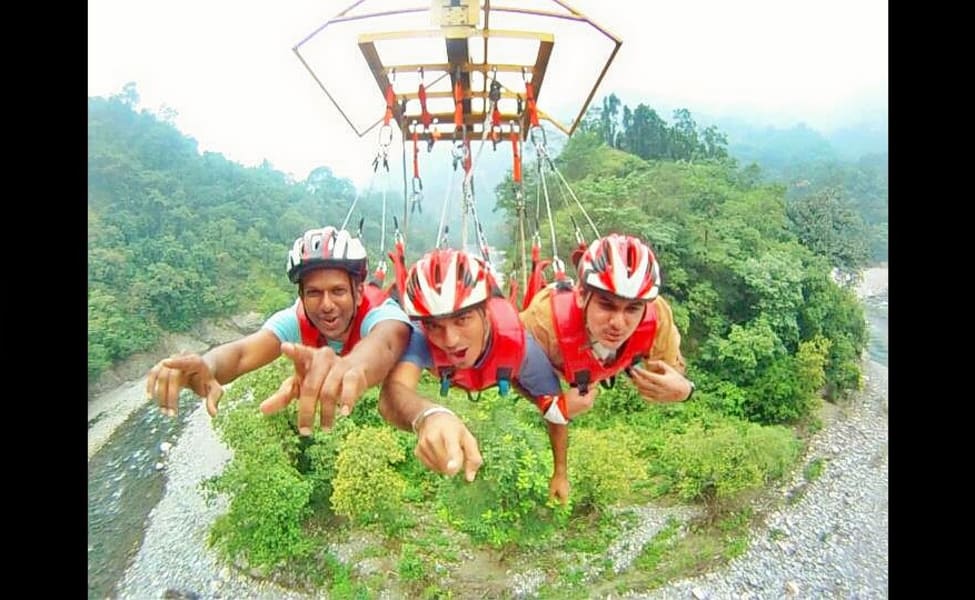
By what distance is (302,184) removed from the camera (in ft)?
27.7

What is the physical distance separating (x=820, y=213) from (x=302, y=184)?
5.92m

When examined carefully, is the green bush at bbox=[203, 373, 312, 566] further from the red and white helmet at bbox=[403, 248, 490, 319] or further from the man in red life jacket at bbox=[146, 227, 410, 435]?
the red and white helmet at bbox=[403, 248, 490, 319]

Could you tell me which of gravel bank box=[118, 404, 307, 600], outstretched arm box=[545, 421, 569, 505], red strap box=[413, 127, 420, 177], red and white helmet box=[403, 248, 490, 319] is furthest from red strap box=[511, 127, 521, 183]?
gravel bank box=[118, 404, 307, 600]

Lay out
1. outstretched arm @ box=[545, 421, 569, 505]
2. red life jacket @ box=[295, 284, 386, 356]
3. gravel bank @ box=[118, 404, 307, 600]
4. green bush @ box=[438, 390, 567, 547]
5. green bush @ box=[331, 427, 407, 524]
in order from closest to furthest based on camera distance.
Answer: red life jacket @ box=[295, 284, 386, 356]
outstretched arm @ box=[545, 421, 569, 505]
green bush @ box=[438, 390, 567, 547]
green bush @ box=[331, 427, 407, 524]
gravel bank @ box=[118, 404, 307, 600]

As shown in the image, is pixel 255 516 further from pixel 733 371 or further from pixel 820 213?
pixel 820 213

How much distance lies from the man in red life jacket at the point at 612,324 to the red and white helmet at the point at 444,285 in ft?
A: 0.89

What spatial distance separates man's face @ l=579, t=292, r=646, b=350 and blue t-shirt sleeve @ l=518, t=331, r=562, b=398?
17 cm

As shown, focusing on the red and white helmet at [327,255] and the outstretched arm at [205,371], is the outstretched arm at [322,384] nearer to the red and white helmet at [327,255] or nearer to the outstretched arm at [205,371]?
the outstretched arm at [205,371]

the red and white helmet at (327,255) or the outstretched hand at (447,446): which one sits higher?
the red and white helmet at (327,255)

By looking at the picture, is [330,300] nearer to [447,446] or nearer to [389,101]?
[447,446]

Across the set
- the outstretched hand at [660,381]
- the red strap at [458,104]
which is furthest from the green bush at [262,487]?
the outstretched hand at [660,381]

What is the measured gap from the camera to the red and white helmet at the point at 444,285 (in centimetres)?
162

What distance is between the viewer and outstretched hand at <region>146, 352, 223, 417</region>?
1.53 metres
